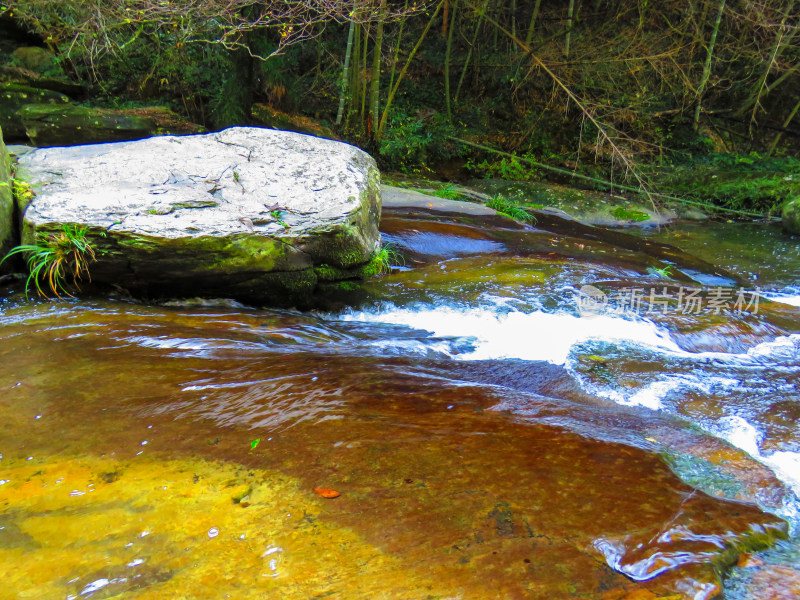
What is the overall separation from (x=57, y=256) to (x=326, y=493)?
124 inches

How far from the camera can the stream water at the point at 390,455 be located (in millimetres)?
1509

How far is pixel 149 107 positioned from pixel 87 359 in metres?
10.7

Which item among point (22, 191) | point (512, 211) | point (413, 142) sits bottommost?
point (512, 211)

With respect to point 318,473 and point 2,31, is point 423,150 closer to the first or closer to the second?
point 2,31

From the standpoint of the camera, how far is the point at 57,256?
149 inches

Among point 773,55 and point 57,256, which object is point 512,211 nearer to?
point 57,256

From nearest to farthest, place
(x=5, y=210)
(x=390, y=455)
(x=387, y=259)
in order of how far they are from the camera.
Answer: (x=390, y=455) → (x=5, y=210) → (x=387, y=259)

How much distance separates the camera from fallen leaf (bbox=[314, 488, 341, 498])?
1817mm

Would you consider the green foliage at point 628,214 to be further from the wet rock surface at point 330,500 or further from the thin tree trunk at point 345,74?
the wet rock surface at point 330,500

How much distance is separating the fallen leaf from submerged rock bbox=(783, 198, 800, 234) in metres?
10.1

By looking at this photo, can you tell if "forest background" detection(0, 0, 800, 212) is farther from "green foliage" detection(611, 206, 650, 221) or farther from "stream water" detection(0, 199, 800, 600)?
"stream water" detection(0, 199, 800, 600)


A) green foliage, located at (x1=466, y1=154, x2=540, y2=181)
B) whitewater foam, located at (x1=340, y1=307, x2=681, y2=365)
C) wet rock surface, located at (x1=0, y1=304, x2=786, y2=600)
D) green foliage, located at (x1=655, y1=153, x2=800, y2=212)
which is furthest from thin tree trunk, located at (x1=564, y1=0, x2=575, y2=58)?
wet rock surface, located at (x1=0, y1=304, x2=786, y2=600)

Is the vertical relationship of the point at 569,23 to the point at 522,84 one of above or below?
above

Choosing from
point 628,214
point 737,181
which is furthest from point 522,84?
point 737,181
